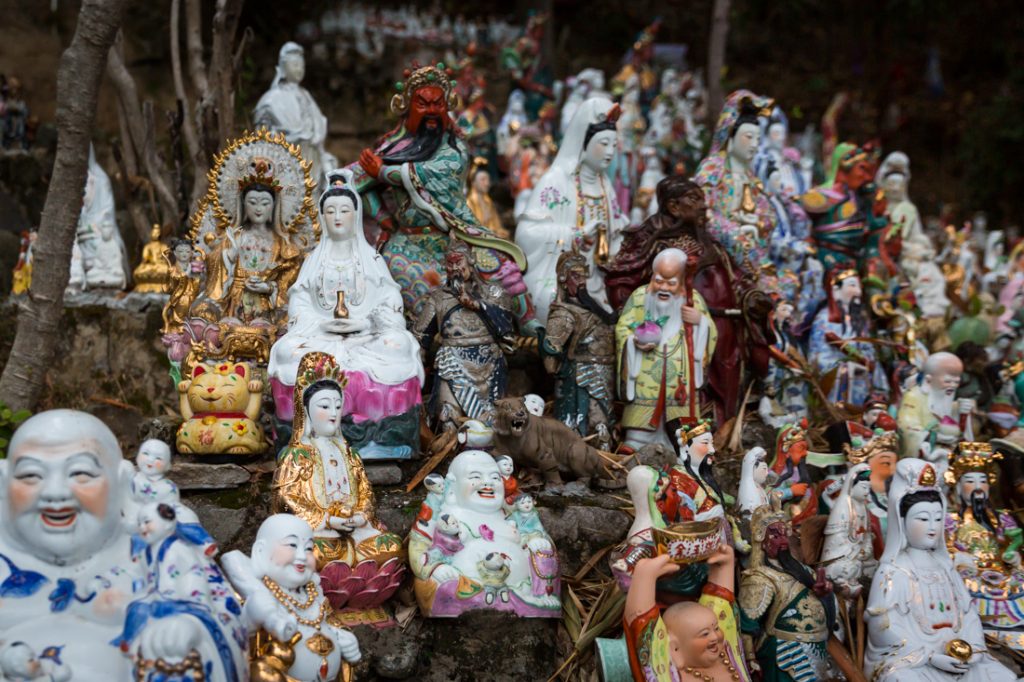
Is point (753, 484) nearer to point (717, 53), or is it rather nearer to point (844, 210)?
point (844, 210)

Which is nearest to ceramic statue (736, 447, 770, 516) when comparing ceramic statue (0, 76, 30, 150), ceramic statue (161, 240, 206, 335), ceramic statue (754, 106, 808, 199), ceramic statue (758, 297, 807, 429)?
ceramic statue (758, 297, 807, 429)

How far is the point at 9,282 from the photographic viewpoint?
12281 mm

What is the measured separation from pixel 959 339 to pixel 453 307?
6179 millimetres

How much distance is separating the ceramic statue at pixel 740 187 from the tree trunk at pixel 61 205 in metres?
A: 4.77

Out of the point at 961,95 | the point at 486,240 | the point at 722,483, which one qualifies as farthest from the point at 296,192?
the point at 961,95

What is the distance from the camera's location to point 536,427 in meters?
8.01

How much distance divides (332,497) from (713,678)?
7.15 feet

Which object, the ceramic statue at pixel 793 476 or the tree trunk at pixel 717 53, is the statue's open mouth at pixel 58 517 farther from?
the tree trunk at pixel 717 53

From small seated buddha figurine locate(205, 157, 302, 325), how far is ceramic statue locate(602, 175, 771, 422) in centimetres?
237

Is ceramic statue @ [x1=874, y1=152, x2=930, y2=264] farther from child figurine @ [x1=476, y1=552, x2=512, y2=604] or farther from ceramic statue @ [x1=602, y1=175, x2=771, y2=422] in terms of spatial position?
child figurine @ [x1=476, y1=552, x2=512, y2=604]

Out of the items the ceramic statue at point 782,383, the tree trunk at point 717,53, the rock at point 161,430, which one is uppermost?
the tree trunk at point 717,53

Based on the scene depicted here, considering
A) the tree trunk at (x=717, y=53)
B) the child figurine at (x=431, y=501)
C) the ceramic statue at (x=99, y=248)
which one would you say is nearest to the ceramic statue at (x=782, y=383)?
the child figurine at (x=431, y=501)

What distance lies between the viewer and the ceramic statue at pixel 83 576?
→ 5.20 metres

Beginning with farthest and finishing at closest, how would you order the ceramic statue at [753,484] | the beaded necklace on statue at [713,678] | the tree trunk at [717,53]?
1. the tree trunk at [717,53]
2. the ceramic statue at [753,484]
3. the beaded necklace on statue at [713,678]
